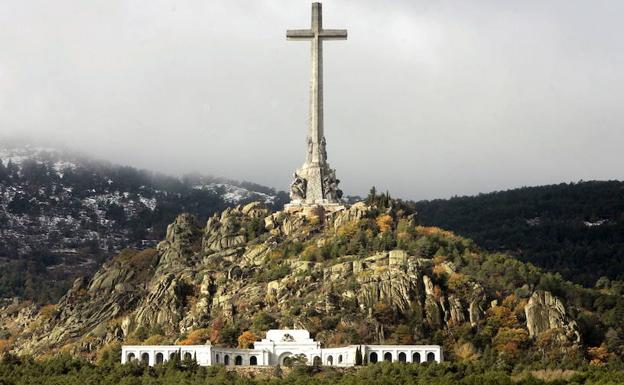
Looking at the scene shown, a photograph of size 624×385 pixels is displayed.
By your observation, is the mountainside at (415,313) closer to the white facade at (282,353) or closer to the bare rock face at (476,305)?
the bare rock face at (476,305)

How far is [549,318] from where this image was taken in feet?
617

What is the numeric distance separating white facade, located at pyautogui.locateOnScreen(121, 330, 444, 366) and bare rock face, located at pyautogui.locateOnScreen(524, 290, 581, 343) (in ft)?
35.0

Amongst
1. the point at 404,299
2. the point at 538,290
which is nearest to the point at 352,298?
the point at 404,299

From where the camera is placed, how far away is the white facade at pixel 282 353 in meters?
181

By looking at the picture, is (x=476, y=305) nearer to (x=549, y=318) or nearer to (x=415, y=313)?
(x=415, y=313)

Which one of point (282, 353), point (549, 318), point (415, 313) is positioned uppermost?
point (415, 313)

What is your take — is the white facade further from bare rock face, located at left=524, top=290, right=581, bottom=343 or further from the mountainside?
bare rock face, located at left=524, top=290, right=581, bottom=343

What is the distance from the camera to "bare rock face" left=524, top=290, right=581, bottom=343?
7343 inches

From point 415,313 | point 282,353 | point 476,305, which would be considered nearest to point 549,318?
point 476,305

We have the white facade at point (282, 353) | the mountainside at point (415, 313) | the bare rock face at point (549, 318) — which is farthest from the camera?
the bare rock face at point (549, 318)

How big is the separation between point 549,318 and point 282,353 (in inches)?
998

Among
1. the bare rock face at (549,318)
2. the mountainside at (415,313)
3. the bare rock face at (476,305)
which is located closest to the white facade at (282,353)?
the mountainside at (415,313)

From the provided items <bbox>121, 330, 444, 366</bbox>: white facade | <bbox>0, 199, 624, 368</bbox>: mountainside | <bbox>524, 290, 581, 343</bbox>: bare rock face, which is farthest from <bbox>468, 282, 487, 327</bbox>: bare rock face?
<bbox>121, 330, 444, 366</bbox>: white facade

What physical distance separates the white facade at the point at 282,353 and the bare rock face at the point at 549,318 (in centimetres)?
1066
